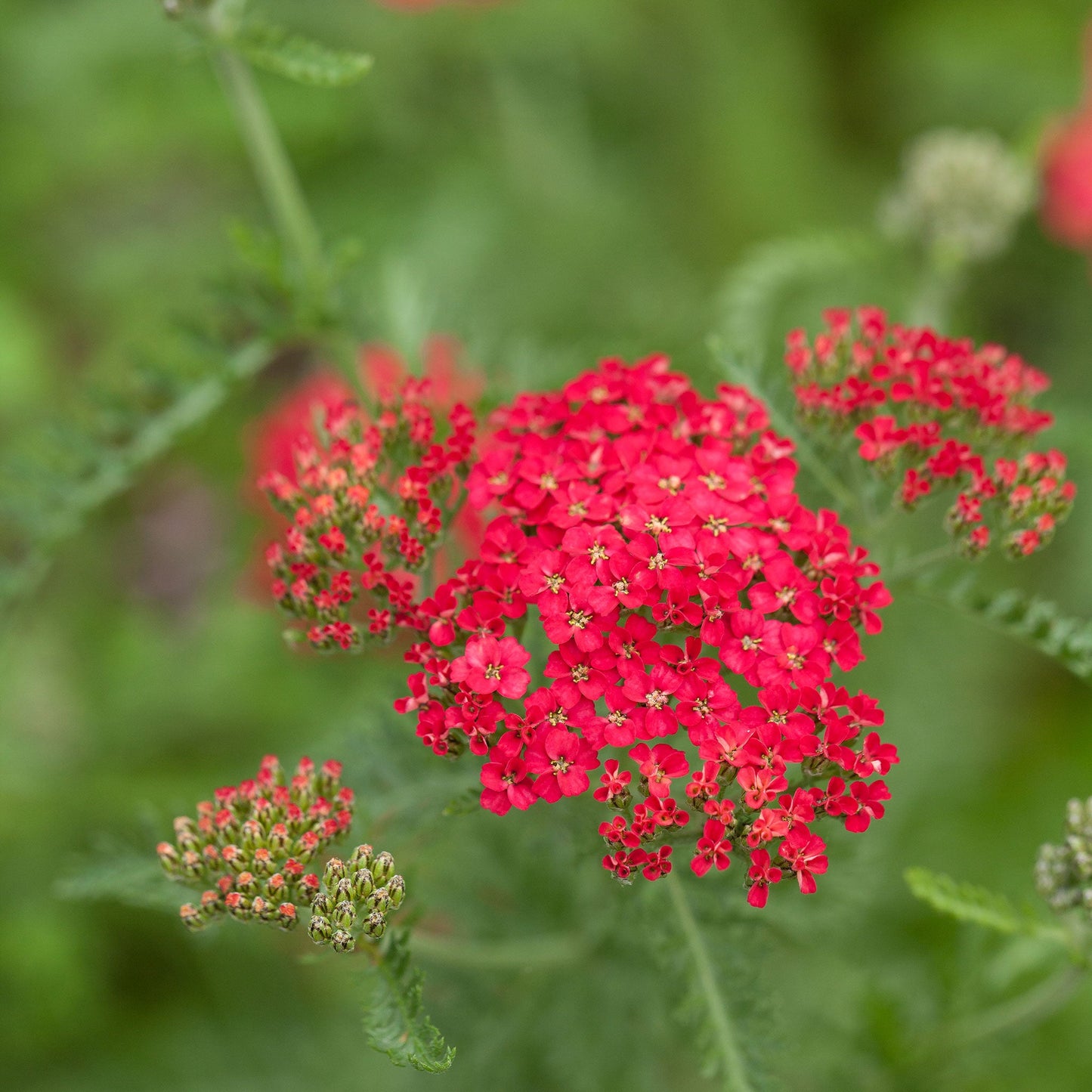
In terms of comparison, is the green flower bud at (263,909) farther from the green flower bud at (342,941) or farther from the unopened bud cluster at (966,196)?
the unopened bud cluster at (966,196)

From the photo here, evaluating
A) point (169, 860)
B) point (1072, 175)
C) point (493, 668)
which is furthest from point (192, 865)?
point (1072, 175)

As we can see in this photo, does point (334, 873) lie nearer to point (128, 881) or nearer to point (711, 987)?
point (128, 881)

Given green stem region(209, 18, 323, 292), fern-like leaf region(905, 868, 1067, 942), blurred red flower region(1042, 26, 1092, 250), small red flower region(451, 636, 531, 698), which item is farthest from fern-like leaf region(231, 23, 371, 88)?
blurred red flower region(1042, 26, 1092, 250)

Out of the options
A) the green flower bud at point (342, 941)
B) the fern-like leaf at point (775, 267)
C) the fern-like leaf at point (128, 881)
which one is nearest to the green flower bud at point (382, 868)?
the green flower bud at point (342, 941)

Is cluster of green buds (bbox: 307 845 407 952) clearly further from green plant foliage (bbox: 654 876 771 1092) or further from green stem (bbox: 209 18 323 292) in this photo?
green stem (bbox: 209 18 323 292)

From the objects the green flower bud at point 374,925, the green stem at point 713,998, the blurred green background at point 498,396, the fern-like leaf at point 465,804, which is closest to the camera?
the green flower bud at point 374,925
